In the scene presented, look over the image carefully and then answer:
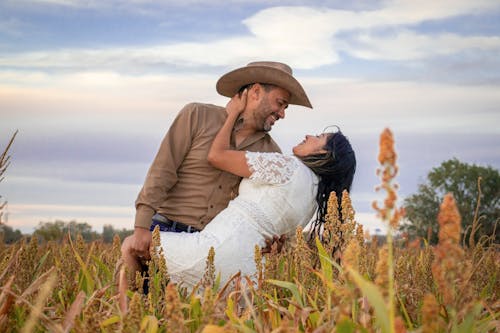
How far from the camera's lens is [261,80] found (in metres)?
6.84

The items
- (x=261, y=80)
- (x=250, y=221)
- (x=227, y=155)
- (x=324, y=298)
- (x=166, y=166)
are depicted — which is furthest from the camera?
(x=261, y=80)

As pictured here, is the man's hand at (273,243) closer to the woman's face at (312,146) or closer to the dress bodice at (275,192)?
the dress bodice at (275,192)

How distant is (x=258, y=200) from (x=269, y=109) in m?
1.17

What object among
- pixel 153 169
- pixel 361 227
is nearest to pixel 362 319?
pixel 361 227

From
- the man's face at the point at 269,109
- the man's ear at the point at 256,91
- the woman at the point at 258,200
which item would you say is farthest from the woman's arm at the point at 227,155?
the man's ear at the point at 256,91

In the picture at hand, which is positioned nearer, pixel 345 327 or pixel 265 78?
pixel 345 327

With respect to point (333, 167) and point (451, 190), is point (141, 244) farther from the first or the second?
point (451, 190)

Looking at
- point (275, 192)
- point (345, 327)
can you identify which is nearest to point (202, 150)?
point (275, 192)

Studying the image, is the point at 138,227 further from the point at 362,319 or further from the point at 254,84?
the point at 362,319

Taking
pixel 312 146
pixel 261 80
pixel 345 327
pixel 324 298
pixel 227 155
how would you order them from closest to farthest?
pixel 345 327 → pixel 324 298 → pixel 227 155 → pixel 312 146 → pixel 261 80

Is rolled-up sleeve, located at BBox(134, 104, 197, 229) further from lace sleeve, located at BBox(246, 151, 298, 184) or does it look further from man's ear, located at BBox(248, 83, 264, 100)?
lace sleeve, located at BBox(246, 151, 298, 184)

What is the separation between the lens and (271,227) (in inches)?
231

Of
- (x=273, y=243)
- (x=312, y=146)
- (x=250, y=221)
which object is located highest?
(x=312, y=146)

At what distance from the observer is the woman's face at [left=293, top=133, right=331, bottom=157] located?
620cm
